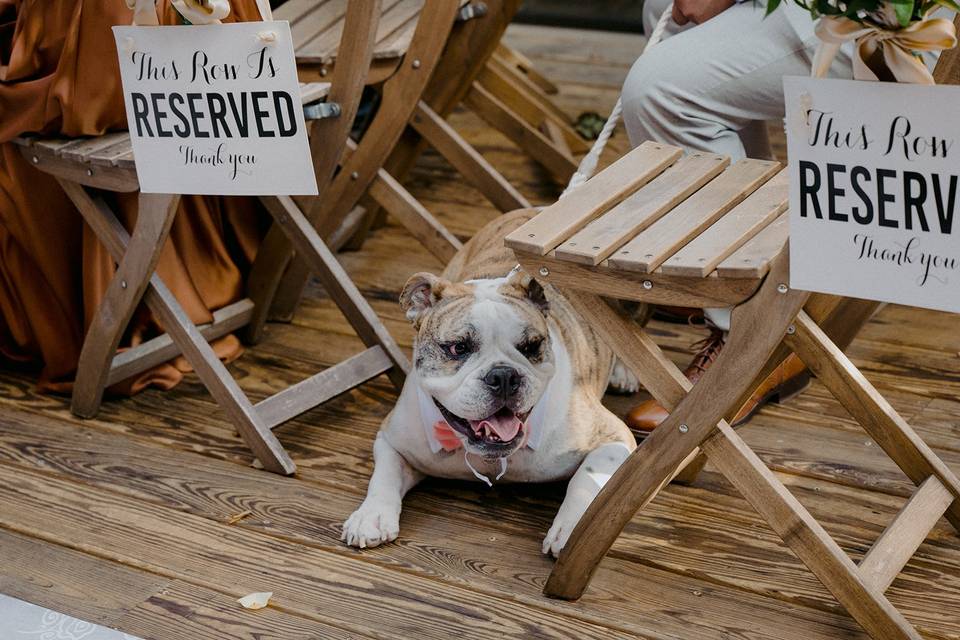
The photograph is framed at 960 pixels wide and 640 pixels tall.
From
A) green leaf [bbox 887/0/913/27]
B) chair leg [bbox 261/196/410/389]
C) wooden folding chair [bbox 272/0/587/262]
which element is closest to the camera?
green leaf [bbox 887/0/913/27]

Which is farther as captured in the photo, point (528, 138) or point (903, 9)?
point (528, 138)

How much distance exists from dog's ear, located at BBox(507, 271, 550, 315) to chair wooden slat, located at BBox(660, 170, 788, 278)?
42 cm

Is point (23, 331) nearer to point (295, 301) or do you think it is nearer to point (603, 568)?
point (295, 301)

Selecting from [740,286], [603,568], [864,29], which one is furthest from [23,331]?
[864,29]

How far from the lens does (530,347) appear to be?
2.02 m

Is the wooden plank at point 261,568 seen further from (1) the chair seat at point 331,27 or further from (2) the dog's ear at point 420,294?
(1) the chair seat at point 331,27

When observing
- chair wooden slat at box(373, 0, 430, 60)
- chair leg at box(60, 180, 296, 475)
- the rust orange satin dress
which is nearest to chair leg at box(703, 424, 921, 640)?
chair leg at box(60, 180, 296, 475)

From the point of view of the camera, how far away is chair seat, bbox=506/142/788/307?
5.25 feet

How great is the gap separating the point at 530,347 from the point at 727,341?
0.48 meters

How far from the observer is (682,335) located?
2857 millimetres

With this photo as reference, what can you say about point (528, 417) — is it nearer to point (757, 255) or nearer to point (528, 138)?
point (757, 255)

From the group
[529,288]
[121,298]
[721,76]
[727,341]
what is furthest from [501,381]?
[121,298]

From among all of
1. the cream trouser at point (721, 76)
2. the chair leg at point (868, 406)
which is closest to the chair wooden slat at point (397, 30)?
the cream trouser at point (721, 76)

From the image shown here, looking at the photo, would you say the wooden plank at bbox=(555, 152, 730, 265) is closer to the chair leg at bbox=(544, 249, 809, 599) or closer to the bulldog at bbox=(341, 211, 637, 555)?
the chair leg at bbox=(544, 249, 809, 599)
